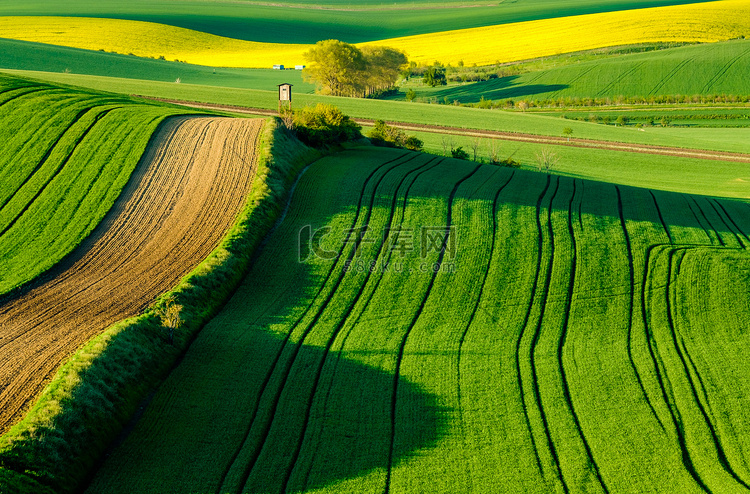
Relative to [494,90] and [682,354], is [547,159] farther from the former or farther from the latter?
[494,90]

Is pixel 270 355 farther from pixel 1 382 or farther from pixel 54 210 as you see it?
pixel 54 210

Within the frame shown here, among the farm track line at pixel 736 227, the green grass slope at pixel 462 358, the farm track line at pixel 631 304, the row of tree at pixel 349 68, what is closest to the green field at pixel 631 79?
the row of tree at pixel 349 68

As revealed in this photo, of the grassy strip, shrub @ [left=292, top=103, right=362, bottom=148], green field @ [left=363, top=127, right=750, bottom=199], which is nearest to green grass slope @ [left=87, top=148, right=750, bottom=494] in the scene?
the grassy strip

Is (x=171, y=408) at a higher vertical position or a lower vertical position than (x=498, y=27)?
lower

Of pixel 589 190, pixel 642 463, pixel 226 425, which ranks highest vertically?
pixel 589 190

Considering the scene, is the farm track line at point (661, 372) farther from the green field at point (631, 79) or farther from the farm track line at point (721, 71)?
the farm track line at point (721, 71)

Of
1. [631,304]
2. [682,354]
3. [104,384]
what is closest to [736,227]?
[631,304]

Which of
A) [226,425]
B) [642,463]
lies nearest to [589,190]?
[642,463]
